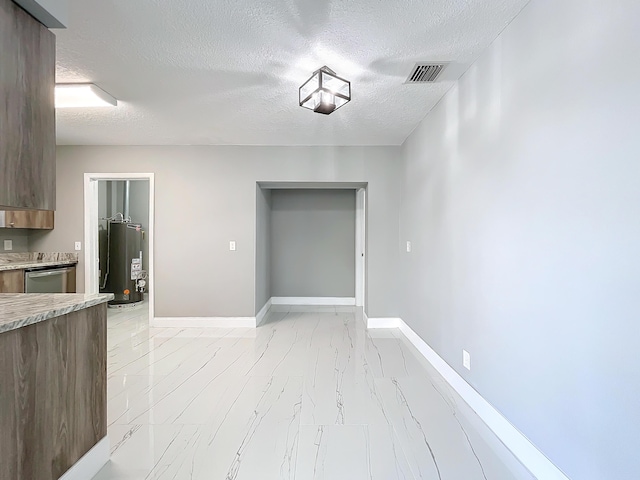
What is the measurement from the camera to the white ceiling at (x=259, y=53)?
2.06 meters

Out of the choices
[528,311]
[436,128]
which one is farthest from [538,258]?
[436,128]

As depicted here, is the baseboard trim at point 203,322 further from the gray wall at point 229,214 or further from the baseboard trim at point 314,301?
the baseboard trim at point 314,301

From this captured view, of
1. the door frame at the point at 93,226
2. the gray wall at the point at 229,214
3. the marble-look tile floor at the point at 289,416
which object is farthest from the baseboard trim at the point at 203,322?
the marble-look tile floor at the point at 289,416

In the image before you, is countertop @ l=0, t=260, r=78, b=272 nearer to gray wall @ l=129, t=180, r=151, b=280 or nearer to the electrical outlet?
gray wall @ l=129, t=180, r=151, b=280

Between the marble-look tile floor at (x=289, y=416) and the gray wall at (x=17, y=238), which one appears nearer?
the marble-look tile floor at (x=289, y=416)

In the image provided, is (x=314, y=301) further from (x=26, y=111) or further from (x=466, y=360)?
(x=26, y=111)

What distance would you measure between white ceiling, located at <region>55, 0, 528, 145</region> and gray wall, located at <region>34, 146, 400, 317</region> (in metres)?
0.98

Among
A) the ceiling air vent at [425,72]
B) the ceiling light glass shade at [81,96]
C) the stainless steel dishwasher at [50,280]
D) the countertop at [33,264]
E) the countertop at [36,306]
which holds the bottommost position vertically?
the stainless steel dishwasher at [50,280]

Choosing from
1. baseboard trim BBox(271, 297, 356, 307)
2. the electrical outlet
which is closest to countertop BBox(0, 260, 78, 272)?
baseboard trim BBox(271, 297, 356, 307)

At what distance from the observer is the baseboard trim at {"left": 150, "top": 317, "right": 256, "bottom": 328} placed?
5.00 meters

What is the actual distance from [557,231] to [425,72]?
165 cm

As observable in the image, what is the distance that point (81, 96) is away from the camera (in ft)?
10.2

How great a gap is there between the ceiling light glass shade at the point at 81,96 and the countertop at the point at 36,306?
6.06ft

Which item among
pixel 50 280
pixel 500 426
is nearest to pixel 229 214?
pixel 50 280
